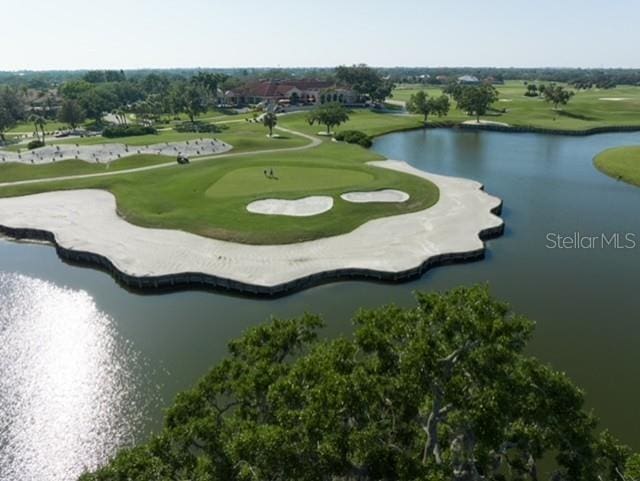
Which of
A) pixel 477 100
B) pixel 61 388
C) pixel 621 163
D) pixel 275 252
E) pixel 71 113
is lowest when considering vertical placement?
pixel 61 388

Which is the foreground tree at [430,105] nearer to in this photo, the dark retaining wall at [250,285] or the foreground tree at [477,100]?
the foreground tree at [477,100]

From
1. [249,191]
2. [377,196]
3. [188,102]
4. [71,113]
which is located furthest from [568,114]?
[71,113]

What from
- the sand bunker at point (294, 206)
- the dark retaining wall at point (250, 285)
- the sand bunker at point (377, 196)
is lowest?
the dark retaining wall at point (250, 285)

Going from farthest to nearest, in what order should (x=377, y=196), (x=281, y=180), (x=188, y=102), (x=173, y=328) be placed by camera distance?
(x=188, y=102) → (x=281, y=180) → (x=377, y=196) → (x=173, y=328)

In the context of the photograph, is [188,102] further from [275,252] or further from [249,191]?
[275,252]

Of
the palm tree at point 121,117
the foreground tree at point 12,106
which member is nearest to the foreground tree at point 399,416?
the foreground tree at point 12,106

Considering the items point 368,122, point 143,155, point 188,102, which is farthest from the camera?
point 368,122
